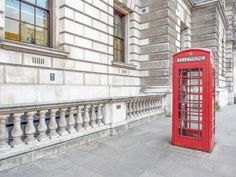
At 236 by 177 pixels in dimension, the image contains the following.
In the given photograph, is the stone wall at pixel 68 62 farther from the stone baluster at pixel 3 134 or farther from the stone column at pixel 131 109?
the stone column at pixel 131 109

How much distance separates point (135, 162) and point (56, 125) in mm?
1854

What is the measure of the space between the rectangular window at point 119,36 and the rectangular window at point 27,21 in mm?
4162

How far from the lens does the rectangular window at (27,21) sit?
5103 millimetres

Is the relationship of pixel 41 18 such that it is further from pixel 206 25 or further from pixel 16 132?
pixel 206 25

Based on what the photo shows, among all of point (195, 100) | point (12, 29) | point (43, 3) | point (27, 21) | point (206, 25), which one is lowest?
point (195, 100)

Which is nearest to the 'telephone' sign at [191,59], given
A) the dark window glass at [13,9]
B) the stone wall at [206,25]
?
the dark window glass at [13,9]

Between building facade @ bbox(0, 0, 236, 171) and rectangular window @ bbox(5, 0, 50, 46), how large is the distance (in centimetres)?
3

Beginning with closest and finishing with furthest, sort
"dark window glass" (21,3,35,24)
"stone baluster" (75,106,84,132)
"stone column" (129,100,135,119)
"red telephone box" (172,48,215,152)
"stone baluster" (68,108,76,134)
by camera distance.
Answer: "red telephone box" (172,48,215,152)
"stone baluster" (68,108,76,134)
"stone baluster" (75,106,84,132)
"dark window glass" (21,3,35,24)
"stone column" (129,100,135,119)

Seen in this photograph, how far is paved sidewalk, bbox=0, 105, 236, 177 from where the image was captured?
10.1 ft

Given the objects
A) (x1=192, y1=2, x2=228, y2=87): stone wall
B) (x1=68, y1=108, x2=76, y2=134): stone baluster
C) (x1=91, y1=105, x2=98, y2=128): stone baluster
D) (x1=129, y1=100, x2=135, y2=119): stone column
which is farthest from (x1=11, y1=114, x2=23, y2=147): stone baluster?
(x1=192, y1=2, x2=228, y2=87): stone wall

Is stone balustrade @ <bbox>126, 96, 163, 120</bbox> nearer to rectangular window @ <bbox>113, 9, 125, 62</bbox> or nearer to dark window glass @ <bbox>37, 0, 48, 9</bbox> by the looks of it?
rectangular window @ <bbox>113, 9, 125, 62</bbox>

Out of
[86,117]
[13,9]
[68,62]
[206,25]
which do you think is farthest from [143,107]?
[206,25]

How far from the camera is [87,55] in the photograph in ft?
22.9

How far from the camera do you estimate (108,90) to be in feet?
26.6
